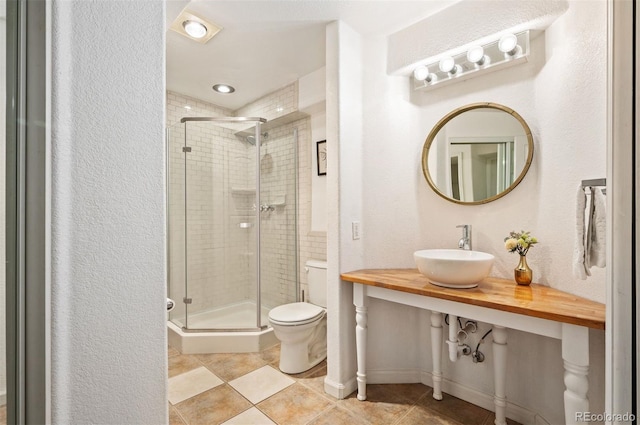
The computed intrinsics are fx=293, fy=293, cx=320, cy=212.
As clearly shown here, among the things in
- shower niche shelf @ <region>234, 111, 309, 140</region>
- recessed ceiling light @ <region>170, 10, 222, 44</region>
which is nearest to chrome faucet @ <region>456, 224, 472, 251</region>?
shower niche shelf @ <region>234, 111, 309, 140</region>

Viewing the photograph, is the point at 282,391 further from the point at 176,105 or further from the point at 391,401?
the point at 176,105

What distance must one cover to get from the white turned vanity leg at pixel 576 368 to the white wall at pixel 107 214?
154cm

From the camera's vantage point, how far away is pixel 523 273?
5.30 feet

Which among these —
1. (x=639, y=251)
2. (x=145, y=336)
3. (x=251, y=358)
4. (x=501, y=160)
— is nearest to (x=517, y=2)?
(x=501, y=160)

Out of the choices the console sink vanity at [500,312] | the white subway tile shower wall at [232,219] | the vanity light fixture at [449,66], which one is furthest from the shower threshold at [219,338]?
the vanity light fixture at [449,66]

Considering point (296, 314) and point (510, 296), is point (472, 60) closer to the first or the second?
point (510, 296)

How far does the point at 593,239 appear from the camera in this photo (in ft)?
3.91

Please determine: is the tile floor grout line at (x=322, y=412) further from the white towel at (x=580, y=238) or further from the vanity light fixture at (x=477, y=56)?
the vanity light fixture at (x=477, y=56)

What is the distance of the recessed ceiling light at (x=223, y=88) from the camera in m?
3.05

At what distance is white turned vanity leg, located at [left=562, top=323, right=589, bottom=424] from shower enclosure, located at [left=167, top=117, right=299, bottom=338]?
7.37 ft

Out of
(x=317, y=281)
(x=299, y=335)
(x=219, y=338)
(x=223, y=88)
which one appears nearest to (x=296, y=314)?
(x=299, y=335)

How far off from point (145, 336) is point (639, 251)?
4.70 feet

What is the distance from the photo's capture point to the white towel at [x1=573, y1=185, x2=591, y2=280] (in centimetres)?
121

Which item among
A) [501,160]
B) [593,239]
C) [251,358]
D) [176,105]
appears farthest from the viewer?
[176,105]
